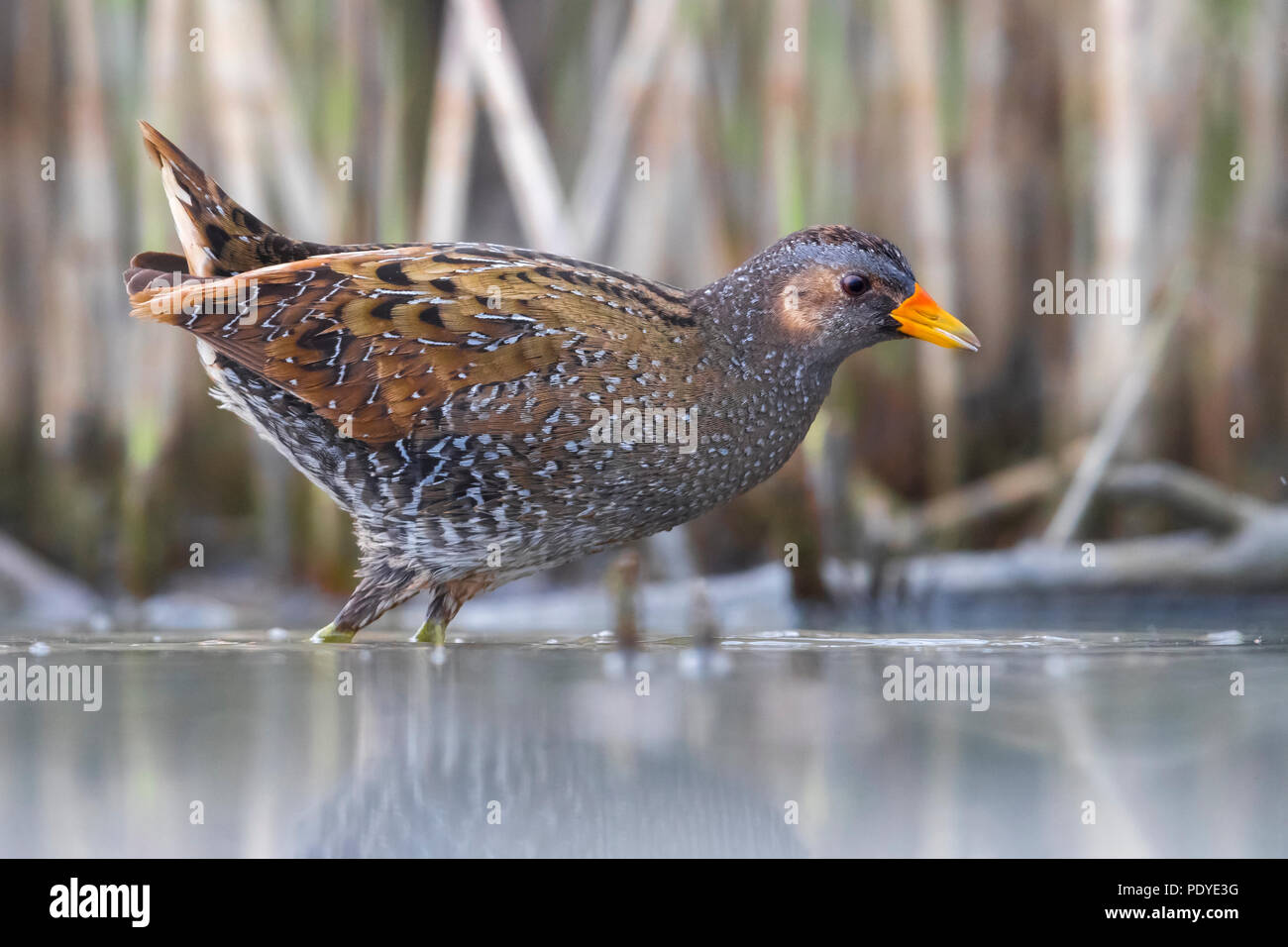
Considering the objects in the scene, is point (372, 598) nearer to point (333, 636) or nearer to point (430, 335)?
point (333, 636)

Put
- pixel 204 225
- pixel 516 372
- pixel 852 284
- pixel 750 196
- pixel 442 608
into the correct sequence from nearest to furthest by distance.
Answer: pixel 516 372
pixel 852 284
pixel 204 225
pixel 442 608
pixel 750 196

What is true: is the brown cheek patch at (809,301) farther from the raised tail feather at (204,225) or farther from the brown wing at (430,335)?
the raised tail feather at (204,225)

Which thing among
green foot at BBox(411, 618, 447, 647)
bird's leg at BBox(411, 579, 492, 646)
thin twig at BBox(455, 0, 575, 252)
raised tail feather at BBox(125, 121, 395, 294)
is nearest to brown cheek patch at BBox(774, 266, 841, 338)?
bird's leg at BBox(411, 579, 492, 646)

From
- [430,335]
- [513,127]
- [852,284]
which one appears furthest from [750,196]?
[430,335]

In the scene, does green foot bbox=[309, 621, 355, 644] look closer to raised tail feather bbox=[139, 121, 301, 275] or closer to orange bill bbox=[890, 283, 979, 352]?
raised tail feather bbox=[139, 121, 301, 275]

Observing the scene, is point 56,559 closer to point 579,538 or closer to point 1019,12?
point 579,538

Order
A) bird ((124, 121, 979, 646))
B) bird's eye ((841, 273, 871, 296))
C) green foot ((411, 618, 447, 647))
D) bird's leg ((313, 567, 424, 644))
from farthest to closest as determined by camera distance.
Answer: green foot ((411, 618, 447, 647)), bird's leg ((313, 567, 424, 644)), bird's eye ((841, 273, 871, 296)), bird ((124, 121, 979, 646))

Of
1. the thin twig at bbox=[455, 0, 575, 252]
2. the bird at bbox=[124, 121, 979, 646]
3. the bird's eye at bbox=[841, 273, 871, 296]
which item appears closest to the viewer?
the bird at bbox=[124, 121, 979, 646]
